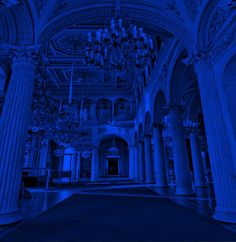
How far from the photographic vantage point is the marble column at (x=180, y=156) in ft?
21.9

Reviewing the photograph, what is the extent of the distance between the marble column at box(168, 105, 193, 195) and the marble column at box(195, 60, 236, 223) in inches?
123

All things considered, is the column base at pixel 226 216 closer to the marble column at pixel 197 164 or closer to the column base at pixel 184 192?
the column base at pixel 184 192

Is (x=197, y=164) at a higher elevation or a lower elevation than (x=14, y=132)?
lower

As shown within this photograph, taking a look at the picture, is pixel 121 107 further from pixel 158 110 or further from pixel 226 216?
pixel 226 216

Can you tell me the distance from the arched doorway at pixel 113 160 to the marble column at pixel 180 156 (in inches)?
624

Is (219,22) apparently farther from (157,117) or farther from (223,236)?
(157,117)

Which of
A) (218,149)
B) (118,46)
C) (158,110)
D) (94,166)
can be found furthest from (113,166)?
(218,149)

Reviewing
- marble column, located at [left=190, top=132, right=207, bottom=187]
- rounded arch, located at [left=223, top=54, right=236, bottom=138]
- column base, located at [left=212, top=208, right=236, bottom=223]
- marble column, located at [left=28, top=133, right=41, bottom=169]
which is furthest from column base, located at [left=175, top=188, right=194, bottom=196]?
marble column, located at [left=28, top=133, right=41, bottom=169]

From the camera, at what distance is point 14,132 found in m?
3.64

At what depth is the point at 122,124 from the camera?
19094mm

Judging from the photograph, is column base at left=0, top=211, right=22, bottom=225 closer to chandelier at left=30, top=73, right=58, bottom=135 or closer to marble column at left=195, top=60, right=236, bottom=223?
marble column at left=195, top=60, right=236, bottom=223

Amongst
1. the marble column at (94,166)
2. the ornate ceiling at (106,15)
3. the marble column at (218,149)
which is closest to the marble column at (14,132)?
the ornate ceiling at (106,15)

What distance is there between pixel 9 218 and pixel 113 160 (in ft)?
67.6

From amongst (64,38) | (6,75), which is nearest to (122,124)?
(64,38)
